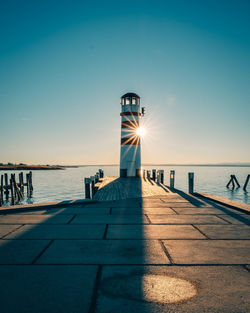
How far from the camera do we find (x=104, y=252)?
156 inches

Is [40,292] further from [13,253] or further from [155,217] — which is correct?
[155,217]

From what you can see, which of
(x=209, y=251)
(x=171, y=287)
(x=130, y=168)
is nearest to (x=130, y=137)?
(x=130, y=168)

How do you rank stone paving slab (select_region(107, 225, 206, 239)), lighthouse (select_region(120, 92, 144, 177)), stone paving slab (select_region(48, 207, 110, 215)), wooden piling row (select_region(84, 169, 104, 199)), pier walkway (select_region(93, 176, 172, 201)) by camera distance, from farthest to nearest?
lighthouse (select_region(120, 92, 144, 177))
wooden piling row (select_region(84, 169, 104, 199))
pier walkway (select_region(93, 176, 172, 201))
stone paving slab (select_region(48, 207, 110, 215))
stone paving slab (select_region(107, 225, 206, 239))

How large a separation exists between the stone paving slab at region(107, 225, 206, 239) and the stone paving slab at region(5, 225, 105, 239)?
14.0 inches

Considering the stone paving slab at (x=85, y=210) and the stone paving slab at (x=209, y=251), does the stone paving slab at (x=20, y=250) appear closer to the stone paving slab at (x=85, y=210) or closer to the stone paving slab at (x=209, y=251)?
the stone paving slab at (x=209, y=251)

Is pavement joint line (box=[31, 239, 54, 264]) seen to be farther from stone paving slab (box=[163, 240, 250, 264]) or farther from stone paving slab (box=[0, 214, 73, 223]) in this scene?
stone paving slab (box=[163, 240, 250, 264])

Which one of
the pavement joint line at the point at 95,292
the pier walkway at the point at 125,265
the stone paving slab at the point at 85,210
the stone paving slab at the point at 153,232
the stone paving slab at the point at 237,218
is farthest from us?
the stone paving slab at the point at 85,210

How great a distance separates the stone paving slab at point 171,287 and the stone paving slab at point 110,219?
2805 millimetres

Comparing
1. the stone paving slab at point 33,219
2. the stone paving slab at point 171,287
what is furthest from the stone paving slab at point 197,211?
the stone paving slab at point 171,287

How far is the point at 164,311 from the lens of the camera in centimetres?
231

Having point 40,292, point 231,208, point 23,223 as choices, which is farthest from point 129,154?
point 40,292

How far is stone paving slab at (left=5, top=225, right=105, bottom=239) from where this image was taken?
4.89 meters

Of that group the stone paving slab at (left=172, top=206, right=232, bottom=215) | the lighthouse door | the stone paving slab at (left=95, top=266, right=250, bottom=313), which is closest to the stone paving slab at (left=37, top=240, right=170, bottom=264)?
the stone paving slab at (left=95, top=266, right=250, bottom=313)

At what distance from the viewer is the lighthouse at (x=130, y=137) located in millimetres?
25266
